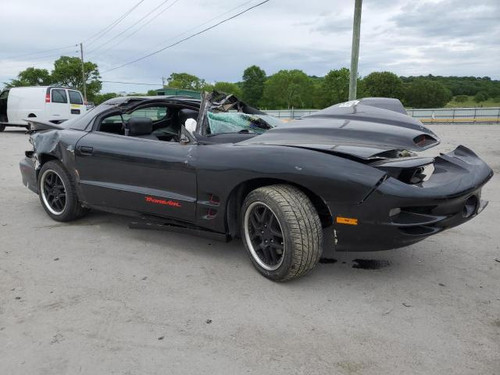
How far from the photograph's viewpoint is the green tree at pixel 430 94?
71.3 m

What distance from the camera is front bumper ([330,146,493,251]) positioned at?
2.62 metres

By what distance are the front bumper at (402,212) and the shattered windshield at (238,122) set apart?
138 cm

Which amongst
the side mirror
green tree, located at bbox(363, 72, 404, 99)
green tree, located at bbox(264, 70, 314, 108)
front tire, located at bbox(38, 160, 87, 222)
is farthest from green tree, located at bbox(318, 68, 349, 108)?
the side mirror

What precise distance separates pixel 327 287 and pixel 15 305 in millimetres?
2085

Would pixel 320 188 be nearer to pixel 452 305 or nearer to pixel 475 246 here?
pixel 452 305

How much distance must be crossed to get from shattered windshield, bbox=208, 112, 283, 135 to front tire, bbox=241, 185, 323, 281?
0.89m

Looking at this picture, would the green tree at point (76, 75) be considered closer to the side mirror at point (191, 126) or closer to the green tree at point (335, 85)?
the green tree at point (335, 85)

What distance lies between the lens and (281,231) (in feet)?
9.66

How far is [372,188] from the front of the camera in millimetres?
2623

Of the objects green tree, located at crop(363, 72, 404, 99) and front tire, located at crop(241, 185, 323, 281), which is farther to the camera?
green tree, located at crop(363, 72, 404, 99)

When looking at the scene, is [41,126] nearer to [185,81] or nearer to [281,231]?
[281,231]

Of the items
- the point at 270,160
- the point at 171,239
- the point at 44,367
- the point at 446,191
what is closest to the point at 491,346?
the point at 446,191

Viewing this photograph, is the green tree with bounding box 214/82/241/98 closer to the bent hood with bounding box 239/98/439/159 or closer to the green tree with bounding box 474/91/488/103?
the green tree with bounding box 474/91/488/103

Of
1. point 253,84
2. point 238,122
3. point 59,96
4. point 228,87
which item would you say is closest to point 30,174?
point 238,122
